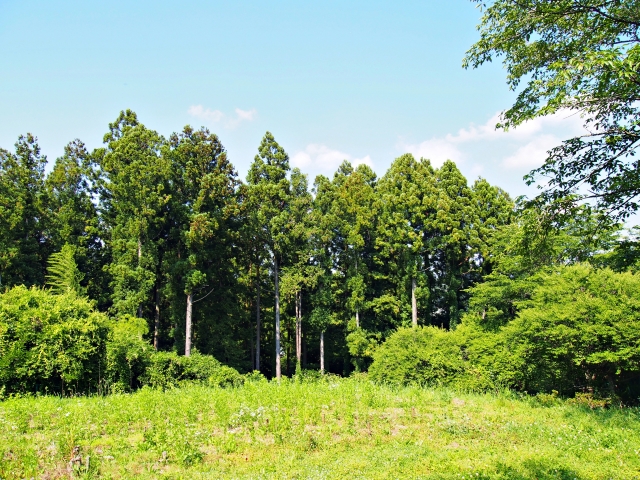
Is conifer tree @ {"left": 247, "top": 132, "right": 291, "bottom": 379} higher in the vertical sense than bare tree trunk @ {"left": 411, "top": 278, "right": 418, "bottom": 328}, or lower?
higher

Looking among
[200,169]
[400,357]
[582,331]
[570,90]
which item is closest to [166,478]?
[570,90]

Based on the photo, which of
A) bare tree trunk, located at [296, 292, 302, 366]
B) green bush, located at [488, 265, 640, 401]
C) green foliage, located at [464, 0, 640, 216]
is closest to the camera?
green foliage, located at [464, 0, 640, 216]

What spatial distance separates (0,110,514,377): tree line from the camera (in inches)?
866

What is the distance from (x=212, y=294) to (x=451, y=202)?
15.4 meters

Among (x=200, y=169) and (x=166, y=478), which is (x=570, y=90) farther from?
(x=200, y=169)

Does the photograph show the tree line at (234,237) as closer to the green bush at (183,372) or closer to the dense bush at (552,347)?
the green bush at (183,372)

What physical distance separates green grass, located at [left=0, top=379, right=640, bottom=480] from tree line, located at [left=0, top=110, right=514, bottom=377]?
12550 millimetres

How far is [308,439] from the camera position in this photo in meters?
7.45

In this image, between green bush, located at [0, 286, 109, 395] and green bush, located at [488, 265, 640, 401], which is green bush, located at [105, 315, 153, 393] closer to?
green bush, located at [0, 286, 109, 395]

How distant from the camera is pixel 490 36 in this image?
7207 mm

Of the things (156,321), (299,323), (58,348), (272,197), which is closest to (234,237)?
(272,197)

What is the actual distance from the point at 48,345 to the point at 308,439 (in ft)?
29.5

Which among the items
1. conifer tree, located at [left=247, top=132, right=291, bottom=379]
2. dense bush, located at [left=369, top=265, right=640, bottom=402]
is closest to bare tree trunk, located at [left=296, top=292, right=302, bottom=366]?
conifer tree, located at [left=247, top=132, right=291, bottom=379]

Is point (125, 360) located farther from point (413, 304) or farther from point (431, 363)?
point (413, 304)
